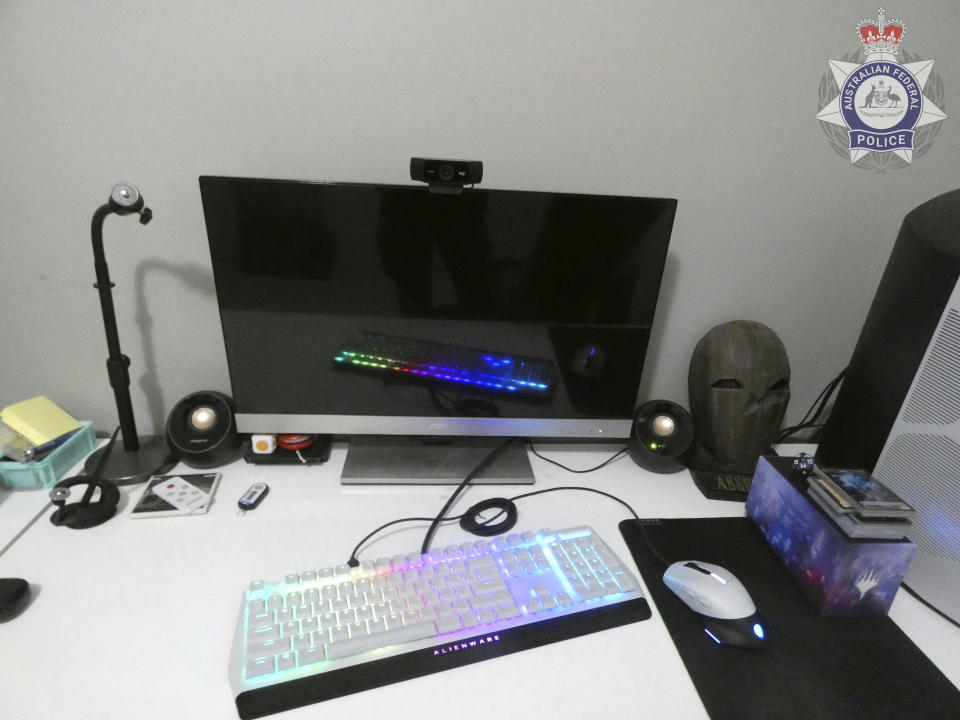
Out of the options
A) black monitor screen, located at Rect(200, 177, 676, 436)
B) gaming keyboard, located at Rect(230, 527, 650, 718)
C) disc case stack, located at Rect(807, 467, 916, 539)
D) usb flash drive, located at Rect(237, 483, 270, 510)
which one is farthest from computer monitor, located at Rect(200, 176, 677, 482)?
disc case stack, located at Rect(807, 467, 916, 539)

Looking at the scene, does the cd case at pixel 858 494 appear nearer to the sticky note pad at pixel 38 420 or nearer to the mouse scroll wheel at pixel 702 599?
the mouse scroll wheel at pixel 702 599

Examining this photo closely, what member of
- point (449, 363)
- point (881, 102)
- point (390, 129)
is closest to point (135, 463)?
point (449, 363)

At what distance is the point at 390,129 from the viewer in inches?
37.8

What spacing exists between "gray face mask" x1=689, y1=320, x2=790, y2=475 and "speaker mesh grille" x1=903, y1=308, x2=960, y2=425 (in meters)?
0.24

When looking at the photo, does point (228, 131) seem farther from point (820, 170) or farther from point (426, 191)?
point (820, 170)

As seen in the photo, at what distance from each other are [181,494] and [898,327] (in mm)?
1193

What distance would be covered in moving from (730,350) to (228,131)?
1000 mm

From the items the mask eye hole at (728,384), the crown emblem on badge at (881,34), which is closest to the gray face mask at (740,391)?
the mask eye hole at (728,384)

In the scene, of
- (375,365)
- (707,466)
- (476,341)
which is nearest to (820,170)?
(707,466)

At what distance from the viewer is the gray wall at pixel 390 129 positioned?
2.92 ft

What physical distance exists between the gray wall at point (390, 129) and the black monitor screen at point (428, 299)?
0.52 feet

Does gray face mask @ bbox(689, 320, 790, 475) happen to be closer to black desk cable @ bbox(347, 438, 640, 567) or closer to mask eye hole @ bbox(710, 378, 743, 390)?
mask eye hole @ bbox(710, 378, 743, 390)

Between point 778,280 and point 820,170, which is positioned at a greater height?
point 820,170

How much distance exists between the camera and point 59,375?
1065 mm
